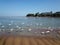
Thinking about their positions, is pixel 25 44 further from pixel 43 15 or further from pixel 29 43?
pixel 43 15

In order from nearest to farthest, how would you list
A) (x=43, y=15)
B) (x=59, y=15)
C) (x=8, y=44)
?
(x=8, y=44)
(x=59, y=15)
(x=43, y=15)

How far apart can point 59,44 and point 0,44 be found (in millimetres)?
3409

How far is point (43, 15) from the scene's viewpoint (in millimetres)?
118875

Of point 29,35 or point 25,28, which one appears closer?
point 29,35

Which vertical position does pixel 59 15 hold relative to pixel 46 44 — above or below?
below

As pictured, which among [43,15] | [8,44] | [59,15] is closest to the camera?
[8,44]

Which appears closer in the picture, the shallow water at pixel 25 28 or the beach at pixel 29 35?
the beach at pixel 29 35

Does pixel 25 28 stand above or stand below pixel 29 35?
below

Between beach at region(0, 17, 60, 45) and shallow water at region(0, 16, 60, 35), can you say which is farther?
shallow water at region(0, 16, 60, 35)

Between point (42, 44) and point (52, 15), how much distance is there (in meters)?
101

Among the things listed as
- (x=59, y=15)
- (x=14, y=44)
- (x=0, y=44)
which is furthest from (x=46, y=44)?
(x=59, y=15)

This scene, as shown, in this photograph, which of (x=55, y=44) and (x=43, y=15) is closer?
(x=55, y=44)

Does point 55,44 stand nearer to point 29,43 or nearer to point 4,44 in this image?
point 29,43

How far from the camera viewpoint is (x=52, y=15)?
10944 centimetres
